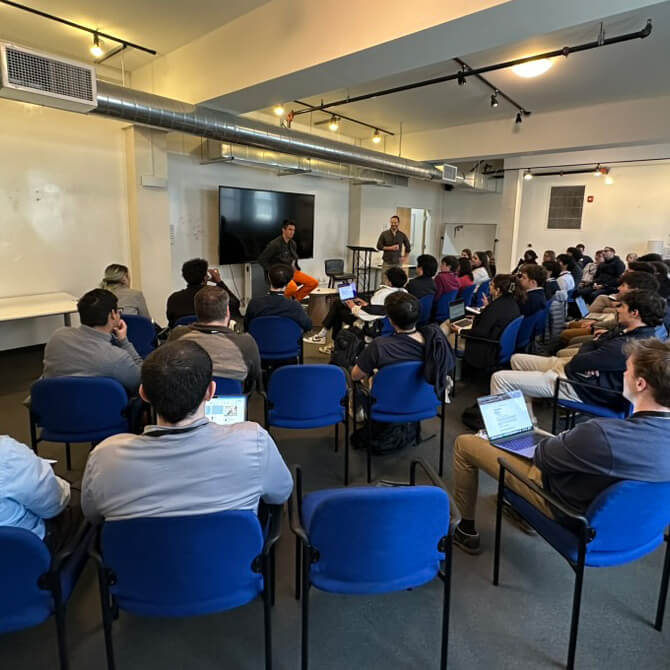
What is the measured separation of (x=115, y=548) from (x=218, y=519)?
308 millimetres

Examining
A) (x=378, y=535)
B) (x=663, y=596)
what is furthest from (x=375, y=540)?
(x=663, y=596)

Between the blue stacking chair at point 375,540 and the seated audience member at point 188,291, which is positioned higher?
the seated audience member at point 188,291

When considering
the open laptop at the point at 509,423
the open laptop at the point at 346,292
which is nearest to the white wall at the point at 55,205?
the open laptop at the point at 346,292

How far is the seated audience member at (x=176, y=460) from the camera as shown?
127 cm

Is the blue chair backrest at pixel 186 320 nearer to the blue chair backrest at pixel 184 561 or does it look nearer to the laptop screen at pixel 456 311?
the laptop screen at pixel 456 311

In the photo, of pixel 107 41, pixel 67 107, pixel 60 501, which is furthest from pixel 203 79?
pixel 60 501

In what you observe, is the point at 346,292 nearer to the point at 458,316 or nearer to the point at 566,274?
the point at 458,316

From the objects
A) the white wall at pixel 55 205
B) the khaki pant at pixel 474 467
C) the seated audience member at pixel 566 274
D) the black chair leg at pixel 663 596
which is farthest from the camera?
the seated audience member at pixel 566 274

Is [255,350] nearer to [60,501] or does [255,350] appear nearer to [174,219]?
[60,501]

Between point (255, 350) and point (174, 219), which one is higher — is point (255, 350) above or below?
below

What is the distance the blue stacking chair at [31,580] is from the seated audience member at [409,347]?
5.73 feet

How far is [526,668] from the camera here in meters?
1.61

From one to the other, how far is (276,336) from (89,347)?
5.30 feet

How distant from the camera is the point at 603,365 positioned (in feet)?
9.08
